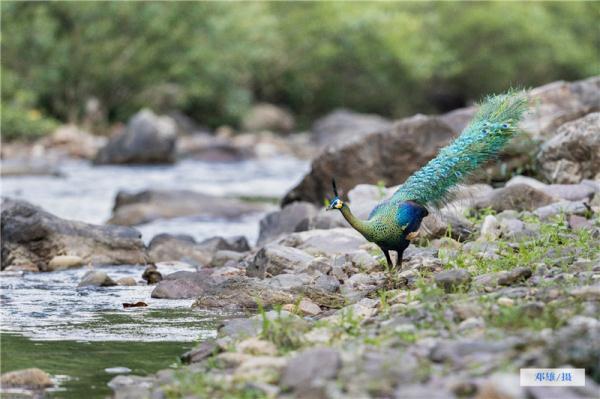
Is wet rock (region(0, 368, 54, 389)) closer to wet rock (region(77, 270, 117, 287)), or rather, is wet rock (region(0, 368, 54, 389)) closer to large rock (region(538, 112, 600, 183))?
wet rock (region(77, 270, 117, 287))

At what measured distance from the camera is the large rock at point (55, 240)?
37.8 feet

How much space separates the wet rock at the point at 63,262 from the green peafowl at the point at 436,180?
396cm

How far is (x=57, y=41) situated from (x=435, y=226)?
2331 cm

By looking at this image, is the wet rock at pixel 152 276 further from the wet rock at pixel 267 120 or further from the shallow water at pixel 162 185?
the wet rock at pixel 267 120

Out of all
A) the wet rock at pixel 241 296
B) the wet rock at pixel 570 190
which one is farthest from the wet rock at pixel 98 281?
the wet rock at pixel 570 190

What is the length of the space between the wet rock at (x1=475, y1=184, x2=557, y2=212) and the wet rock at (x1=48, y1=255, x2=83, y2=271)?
13.3 feet

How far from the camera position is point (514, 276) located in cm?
738

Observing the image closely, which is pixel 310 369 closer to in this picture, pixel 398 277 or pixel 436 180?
pixel 398 277

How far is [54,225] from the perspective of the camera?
1184 centimetres

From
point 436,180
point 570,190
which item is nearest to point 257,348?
point 436,180

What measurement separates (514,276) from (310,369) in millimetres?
2459

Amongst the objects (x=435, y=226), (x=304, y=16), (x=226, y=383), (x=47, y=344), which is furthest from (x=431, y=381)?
(x=304, y=16)

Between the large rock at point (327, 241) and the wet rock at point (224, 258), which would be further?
the wet rock at point (224, 258)

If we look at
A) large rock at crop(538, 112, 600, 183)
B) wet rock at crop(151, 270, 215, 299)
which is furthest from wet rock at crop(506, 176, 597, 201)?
wet rock at crop(151, 270, 215, 299)
